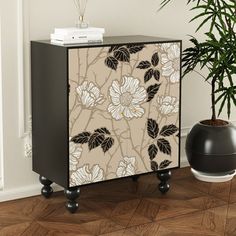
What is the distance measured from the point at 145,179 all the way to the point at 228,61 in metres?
0.87

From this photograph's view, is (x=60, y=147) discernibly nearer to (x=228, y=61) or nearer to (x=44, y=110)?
(x=44, y=110)

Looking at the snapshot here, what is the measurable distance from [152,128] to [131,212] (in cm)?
46

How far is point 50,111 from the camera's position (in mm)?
3209

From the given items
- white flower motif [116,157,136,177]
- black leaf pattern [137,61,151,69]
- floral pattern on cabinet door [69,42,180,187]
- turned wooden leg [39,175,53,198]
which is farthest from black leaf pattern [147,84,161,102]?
turned wooden leg [39,175,53,198]

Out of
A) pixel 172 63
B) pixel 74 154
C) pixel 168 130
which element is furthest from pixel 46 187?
pixel 172 63

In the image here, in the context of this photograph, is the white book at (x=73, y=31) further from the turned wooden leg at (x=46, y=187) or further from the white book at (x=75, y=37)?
the turned wooden leg at (x=46, y=187)

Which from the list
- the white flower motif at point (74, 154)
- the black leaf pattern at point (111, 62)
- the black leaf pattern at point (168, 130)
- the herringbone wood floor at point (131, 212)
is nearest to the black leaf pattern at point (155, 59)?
the black leaf pattern at point (111, 62)

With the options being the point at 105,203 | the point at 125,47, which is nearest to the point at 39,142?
the point at 105,203

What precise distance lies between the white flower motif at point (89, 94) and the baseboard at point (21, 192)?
2.20ft

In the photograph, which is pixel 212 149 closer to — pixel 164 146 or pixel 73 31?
pixel 164 146

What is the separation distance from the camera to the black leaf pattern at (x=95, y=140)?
10.4 feet

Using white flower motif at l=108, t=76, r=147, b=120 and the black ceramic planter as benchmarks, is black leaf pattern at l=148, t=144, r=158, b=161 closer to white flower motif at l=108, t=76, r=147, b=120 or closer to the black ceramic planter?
white flower motif at l=108, t=76, r=147, b=120

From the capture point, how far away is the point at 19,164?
11.3ft

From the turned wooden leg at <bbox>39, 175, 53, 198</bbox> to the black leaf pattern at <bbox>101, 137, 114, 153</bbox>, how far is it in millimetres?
396
